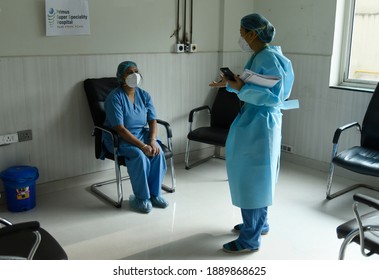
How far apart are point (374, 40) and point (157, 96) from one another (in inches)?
79.5

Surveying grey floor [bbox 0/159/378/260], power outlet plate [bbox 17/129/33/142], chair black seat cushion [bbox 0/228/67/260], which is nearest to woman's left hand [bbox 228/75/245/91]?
grey floor [bbox 0/159/378/260]

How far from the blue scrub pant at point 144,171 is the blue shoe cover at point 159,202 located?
32mm

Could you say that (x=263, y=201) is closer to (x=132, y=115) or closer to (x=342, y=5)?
(x=132, y=115)

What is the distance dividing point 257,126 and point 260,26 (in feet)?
1.82

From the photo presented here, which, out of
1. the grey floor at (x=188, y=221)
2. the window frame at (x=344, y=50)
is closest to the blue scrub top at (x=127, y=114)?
the grey floor at (x=188, y=221)

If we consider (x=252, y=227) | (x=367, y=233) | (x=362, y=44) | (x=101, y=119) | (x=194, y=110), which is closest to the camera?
(x=367, y=233)

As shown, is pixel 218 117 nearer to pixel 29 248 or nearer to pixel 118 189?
pixel 118 189

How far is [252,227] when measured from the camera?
8.14 feet

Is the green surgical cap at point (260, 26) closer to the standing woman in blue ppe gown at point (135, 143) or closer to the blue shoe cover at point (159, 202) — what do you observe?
the standing woman in blue ppe gown at point (135, 143)

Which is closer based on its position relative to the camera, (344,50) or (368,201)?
(368,201)

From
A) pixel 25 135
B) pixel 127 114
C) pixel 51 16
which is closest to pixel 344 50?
pixel 127 114

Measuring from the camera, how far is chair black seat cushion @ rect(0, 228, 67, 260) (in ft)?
5.62

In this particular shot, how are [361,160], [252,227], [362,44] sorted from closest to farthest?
[252,227] < [361,160] < [362,44]

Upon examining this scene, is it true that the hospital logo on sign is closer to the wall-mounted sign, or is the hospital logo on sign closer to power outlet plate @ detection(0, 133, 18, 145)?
the wall-mounted sign
